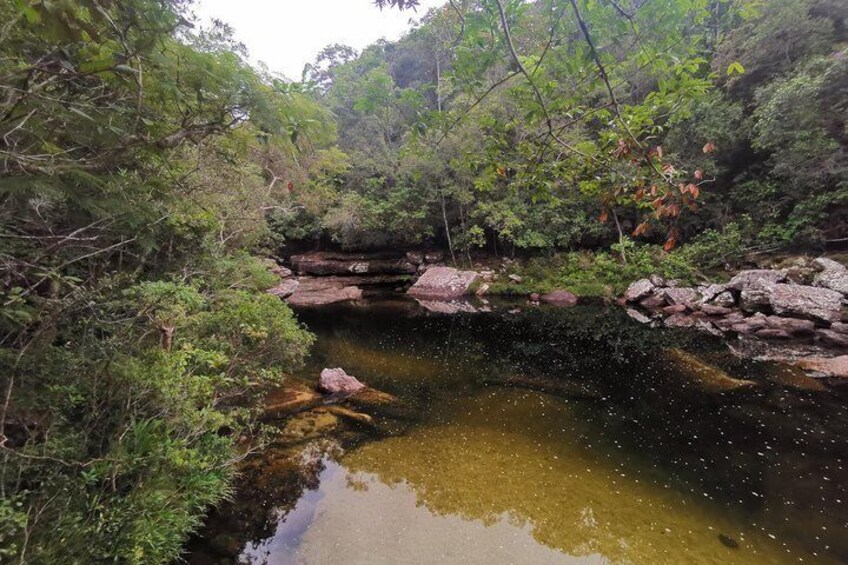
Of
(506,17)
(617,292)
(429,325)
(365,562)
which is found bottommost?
(617,292)

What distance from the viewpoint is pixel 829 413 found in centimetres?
711

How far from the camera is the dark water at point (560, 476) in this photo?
4195mm

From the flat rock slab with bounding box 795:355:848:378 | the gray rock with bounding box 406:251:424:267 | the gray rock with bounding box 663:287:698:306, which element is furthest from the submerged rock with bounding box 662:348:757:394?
the gray rock with bounding box 406:251:424:267

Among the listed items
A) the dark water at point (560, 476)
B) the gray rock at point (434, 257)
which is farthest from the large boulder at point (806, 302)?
the gray rock at point (434, 257)

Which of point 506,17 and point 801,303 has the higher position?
point 506,17

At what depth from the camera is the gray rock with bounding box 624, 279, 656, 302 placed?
57.4 ft

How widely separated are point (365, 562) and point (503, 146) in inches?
159

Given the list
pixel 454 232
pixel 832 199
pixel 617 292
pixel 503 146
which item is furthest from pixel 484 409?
pixel 454 232

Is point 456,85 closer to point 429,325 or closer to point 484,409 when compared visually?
point 484,409

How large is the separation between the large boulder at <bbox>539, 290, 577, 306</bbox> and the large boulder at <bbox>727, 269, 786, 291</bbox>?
587 centimetres

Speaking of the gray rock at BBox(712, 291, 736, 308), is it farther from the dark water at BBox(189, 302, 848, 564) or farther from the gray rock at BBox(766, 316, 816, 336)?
the dark water at BBox(189, 302, 848, 564)

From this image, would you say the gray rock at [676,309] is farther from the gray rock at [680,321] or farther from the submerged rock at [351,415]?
the submerged rock at [351,415]

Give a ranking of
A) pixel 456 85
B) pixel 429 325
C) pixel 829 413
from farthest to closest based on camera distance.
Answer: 1. pixel 429 325
2. pixel 829 413
3. pixel 456 85

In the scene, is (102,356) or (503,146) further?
(102,356)
